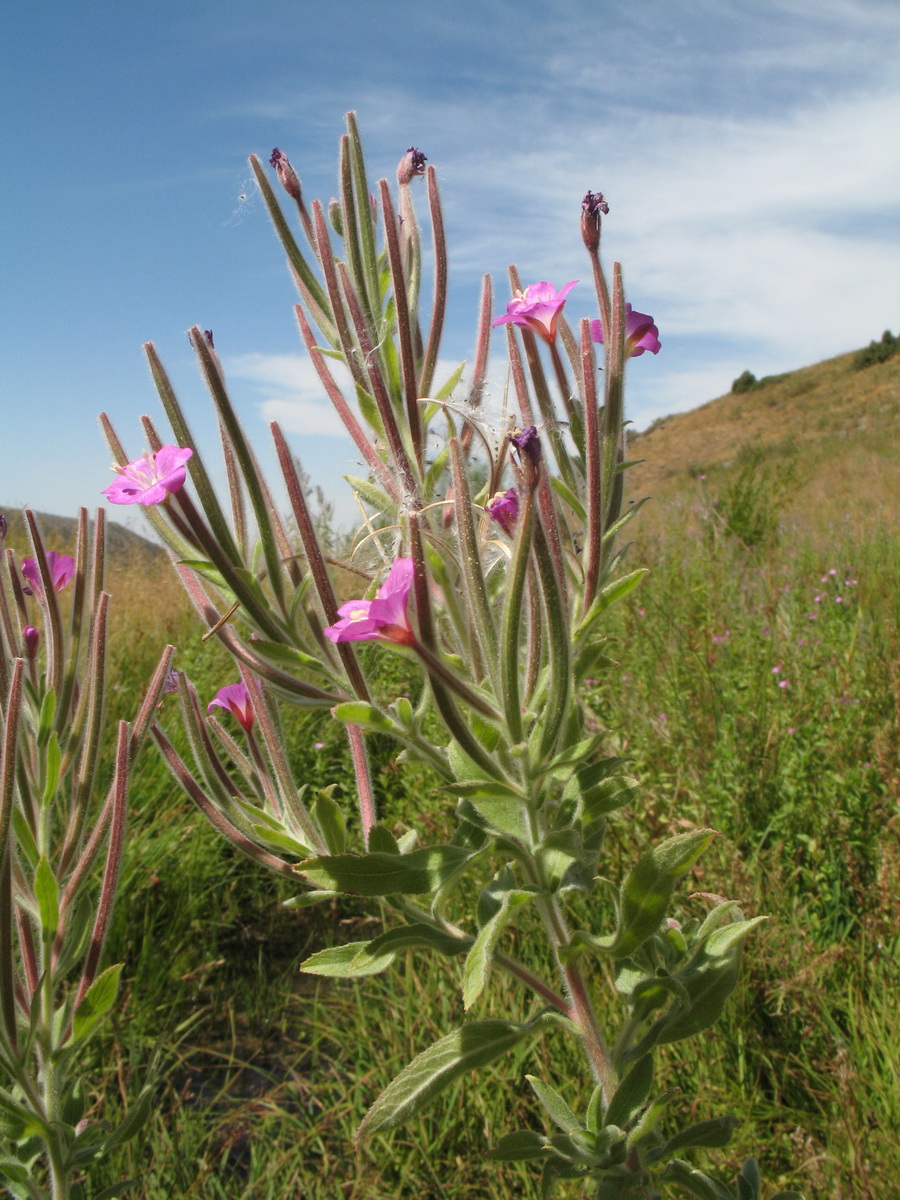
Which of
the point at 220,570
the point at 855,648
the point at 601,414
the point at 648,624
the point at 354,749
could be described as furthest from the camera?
the point at 648,624

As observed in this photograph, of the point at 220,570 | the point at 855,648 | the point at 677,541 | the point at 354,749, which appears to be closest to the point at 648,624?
the point at 855,648

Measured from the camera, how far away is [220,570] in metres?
0.91

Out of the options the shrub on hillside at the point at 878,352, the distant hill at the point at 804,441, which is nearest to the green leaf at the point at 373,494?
the distant hill at the point at 804,441

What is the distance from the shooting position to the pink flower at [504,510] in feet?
3.42

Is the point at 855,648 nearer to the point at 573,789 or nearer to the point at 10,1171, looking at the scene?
the point at 573,789

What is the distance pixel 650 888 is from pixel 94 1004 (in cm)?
88

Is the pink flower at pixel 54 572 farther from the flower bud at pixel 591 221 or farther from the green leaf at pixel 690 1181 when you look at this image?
the green leaf at pixel 690 1181

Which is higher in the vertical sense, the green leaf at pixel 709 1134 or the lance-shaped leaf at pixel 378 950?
the lance-shaped leaf at pixel 378 950

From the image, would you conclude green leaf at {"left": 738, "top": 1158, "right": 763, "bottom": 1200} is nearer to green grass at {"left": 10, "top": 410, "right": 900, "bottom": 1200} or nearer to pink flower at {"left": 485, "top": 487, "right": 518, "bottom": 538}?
green grass at {"left": 10, "top": 410, "right": 900, "bottom": 1200}

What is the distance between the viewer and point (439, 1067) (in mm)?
983

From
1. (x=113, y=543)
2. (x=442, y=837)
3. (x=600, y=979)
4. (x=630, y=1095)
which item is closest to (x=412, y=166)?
(x=630, y=1095)

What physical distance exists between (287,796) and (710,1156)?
164cm

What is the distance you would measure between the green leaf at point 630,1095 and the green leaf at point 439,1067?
0.41ft

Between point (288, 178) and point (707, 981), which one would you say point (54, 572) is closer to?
point (288, 178)
